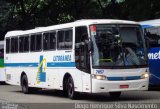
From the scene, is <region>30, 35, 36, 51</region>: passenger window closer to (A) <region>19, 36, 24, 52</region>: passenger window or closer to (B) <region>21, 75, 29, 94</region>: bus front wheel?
(A) <region>19, 36, 24, 52</region>: passenger window

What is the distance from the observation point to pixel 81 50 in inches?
747

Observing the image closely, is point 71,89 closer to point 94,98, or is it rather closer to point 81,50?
point 94,98

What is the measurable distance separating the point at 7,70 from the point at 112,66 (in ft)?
35.1

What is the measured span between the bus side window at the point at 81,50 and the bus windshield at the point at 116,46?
15.7 inches

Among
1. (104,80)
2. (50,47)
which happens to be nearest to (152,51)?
(50,47)

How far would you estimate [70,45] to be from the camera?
19938 mm

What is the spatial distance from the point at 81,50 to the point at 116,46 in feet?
4.47

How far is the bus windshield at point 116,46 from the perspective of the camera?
1820 cm

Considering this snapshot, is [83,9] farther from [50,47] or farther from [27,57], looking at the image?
[50,47]

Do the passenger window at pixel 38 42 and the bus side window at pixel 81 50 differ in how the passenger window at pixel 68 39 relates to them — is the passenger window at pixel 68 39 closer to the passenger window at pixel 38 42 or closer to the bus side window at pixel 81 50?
the bus side window at pixel 81 50

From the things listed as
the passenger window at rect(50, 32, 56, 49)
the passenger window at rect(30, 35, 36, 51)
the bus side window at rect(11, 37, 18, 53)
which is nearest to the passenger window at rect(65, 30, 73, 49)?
the passenger window at rect(50, 32, 56, 49)

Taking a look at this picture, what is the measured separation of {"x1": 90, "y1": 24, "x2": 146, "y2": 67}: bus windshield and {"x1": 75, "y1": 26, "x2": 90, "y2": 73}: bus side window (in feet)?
1.31

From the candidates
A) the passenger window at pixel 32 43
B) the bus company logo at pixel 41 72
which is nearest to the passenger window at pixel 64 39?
the bus company logo at pixel 41 72

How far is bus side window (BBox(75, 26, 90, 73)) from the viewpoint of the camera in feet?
61.0
